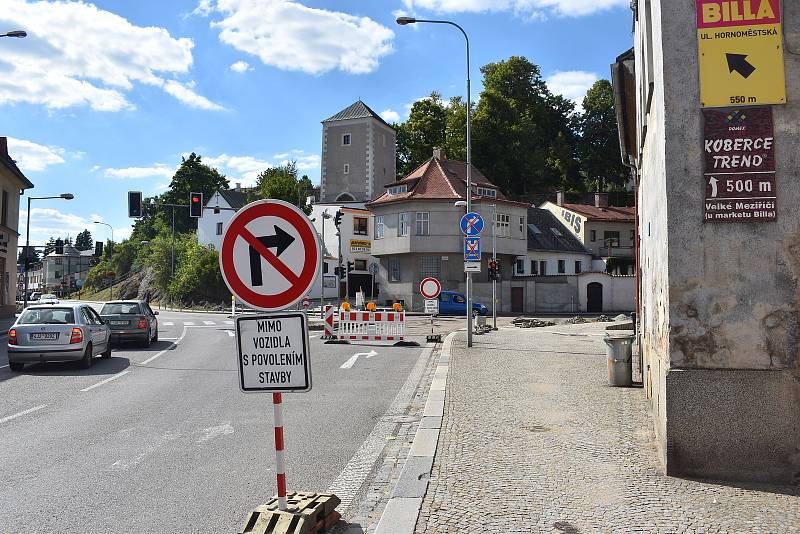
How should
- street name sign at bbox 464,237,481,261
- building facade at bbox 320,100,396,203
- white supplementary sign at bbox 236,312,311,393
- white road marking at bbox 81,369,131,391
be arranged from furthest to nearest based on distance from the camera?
building facade at bbox 320,100,396,203 → street name sign at bbox 464,237,481,261 → white road marking at bbox 81,369,131,391 → white supplementary sign at bbox 236,312,311,393

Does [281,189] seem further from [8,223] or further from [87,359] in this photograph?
[87,359]

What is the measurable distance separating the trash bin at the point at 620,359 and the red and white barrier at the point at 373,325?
→ 11.1 m

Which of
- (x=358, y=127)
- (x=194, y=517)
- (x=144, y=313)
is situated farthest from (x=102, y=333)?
(x=358, y=127)

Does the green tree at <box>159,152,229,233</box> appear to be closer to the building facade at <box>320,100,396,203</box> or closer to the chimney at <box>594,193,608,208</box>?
the building facade at <box>320,100,396,203</box>

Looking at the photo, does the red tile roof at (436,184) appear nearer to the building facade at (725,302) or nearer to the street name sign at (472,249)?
the street name sign at (472,249)

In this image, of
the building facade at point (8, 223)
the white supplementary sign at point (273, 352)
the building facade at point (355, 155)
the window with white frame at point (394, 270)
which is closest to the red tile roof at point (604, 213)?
the building facade at point (355, 155)

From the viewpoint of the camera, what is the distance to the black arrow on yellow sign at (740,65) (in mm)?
6070

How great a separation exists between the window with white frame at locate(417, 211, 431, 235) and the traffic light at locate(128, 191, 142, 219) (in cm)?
2391

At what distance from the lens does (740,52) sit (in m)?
6.12

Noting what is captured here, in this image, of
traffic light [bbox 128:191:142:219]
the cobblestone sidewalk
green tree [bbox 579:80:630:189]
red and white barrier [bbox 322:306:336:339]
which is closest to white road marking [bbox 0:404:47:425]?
the cobblestone sidewalk

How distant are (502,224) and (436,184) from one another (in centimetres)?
585

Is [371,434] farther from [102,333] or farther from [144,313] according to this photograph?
[144,313]

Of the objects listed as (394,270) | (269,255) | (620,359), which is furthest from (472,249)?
(394,270)

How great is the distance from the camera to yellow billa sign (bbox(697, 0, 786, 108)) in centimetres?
603
